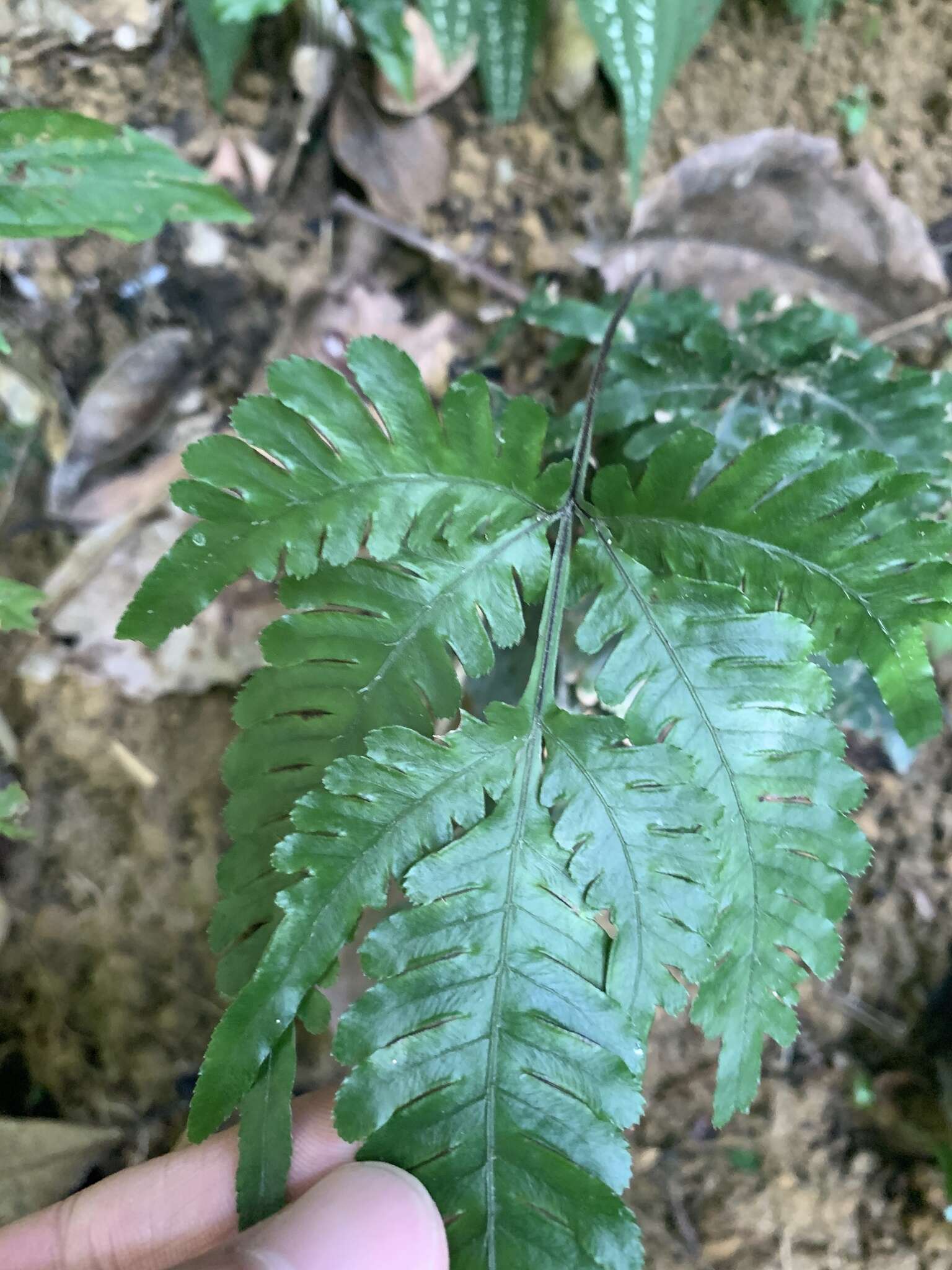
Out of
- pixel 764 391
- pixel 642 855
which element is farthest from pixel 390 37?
pixel 642 855

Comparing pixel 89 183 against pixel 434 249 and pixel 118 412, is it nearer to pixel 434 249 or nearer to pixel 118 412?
pixel 118 412

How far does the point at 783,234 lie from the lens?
5.61 feet

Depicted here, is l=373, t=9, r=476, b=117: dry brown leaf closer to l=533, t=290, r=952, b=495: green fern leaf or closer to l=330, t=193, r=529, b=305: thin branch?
l=330, t=193, r=529, b=305: thin branch

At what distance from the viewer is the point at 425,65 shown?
5.47 feet

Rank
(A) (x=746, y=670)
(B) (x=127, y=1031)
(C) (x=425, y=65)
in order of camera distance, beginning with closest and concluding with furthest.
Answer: (A) (x=746, y=670) → (B) (x=127, y=1031) → (C) (x=425, y=65)

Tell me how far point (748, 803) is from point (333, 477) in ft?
1.87

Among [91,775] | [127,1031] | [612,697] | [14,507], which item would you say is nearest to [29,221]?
[14,507]

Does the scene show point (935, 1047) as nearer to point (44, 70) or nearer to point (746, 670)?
point (746, 670)

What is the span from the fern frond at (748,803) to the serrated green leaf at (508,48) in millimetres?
1232

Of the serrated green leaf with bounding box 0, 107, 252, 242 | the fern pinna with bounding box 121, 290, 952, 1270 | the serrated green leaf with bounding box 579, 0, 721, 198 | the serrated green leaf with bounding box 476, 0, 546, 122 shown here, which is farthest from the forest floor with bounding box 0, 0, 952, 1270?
the fern pinna with bounding box 121, 290, 952, 1270

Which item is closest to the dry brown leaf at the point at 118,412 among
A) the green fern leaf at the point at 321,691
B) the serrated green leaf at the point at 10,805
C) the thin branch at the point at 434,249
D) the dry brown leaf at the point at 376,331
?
the dry brown leaf at the point at 376,331

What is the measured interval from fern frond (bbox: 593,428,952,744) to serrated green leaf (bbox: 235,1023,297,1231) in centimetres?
68

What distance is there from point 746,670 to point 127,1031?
1.27 m

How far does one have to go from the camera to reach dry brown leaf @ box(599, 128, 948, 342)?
1653 millimetres
